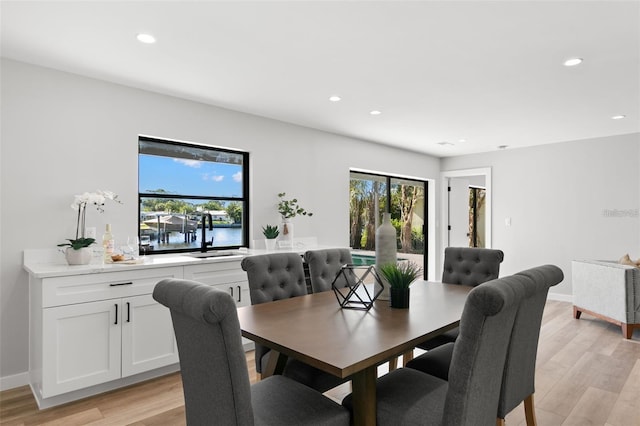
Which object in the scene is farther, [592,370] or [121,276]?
[592,370]

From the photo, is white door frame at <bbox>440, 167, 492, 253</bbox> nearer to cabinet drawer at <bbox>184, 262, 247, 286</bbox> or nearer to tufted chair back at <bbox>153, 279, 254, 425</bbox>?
cabinet drawer at <bbox>184, 262, 247, 286</bbox>

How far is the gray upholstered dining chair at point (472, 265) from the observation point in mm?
2809

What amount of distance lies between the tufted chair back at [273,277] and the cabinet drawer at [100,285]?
1073mm

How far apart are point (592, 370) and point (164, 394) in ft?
11.2

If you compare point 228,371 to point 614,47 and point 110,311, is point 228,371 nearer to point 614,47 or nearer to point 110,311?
point 110,311

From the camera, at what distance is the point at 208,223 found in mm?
3990

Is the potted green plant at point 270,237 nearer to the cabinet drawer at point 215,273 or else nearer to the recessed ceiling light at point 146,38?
the cabinet drawer at point 215,273

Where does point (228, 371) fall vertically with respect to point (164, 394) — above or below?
above

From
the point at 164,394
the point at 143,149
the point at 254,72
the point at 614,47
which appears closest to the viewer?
the point at 614,47

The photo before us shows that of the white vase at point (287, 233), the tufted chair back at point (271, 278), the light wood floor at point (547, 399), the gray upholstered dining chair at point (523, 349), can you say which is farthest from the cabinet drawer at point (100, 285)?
the gray upholstered dining chair at point (523, 349)

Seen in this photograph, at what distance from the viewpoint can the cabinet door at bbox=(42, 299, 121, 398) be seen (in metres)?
2.49

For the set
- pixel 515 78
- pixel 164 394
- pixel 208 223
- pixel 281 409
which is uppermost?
pixel 515 78

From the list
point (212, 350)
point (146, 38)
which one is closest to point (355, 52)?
point (146, 38)

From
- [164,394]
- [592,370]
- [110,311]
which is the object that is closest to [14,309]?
[110,311]
